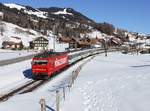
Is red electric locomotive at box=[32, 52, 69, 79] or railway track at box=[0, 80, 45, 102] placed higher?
red electric locomotive at box=[32, 52, 69, 79]

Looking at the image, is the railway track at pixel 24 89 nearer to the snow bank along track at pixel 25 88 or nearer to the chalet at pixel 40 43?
the snow bank along track at pixel 25 88

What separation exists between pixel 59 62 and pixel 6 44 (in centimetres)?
9055

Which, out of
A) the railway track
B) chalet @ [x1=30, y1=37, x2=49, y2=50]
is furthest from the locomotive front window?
chalet @ [x1=30, y1=37, x2=49, y2=50]

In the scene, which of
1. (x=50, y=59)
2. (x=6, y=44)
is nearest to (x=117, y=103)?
(x=50, y=59)

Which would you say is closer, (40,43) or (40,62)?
(40,62)

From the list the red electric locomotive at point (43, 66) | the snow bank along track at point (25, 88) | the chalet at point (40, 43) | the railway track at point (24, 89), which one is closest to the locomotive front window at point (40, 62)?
the red electric locomotive at point (43, 66)

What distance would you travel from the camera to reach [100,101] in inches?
853

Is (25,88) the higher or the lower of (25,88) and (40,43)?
the lower

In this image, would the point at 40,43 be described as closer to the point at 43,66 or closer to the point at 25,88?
the point at 43,66

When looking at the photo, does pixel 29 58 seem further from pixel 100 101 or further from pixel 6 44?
pixel 6 44

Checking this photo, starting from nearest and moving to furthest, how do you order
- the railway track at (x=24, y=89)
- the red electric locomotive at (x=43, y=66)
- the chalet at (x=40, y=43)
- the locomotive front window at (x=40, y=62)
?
the railway track at (x=24, y=89)
the red electric locomotive at (x=43, y=66)
the locomotive front window at (x=40, y=62)
the chalet at (x=40, y=43)

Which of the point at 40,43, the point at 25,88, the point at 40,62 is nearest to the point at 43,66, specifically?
the point at 40,62

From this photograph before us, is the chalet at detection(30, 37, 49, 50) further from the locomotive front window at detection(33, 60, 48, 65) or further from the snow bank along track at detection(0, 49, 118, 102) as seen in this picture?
the snow bank along track at detection(0, 49, 118, 102)

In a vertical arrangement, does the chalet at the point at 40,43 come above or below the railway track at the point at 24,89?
above
